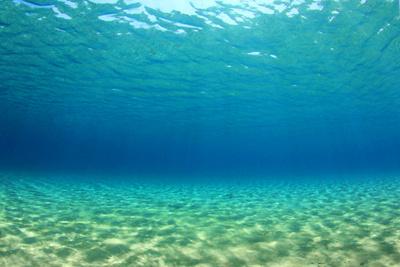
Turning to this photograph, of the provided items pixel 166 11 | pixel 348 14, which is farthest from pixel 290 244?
pixel 348 14

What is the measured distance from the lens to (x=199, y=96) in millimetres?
34531

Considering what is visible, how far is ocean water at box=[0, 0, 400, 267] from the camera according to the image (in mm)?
7059

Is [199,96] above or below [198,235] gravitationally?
above

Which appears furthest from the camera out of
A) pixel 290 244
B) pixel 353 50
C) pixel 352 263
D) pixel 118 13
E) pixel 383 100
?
pixel 383 100

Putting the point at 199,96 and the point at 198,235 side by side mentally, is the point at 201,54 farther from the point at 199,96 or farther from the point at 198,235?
the point at 198,235

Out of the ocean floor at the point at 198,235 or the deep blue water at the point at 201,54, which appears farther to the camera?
the deep blue water at the point at 201,54

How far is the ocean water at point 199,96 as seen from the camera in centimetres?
Answer: 706

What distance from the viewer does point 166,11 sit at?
55.0 feet

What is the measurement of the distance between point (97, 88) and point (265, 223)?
86.3 ft

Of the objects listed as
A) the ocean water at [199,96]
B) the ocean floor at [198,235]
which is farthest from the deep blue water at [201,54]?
the ocean floor at [198,235]

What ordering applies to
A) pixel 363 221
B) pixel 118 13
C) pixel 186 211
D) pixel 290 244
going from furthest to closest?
pixel 118 13 → pixel 186 211 → pixel 363 221 → pixel 290 244

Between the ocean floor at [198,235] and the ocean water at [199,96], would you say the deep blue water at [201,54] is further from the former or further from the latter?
the ocean floor at [198,235]

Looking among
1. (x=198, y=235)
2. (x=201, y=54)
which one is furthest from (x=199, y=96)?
(x=198, y=235)

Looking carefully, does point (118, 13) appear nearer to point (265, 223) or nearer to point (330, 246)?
point (265, 223)
